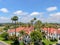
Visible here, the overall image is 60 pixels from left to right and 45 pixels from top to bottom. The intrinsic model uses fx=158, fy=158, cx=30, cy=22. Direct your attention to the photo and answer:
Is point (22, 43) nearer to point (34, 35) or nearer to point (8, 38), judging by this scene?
point (34, 35)

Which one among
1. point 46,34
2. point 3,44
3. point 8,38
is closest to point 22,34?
point 8,38

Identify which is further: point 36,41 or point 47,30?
point 47,30

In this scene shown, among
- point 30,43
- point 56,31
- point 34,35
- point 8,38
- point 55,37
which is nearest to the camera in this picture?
point 34,35

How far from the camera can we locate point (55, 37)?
70000 millimetres

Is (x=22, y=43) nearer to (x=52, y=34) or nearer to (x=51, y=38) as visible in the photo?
(x=51, y=38)

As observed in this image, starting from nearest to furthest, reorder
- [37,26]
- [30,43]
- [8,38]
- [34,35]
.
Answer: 1. [34,35]
2. [30,43]
3. [8,38]
4. [37,26]

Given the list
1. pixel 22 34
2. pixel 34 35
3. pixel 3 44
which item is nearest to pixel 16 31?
pixel 22 34

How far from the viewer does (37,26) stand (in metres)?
81.6

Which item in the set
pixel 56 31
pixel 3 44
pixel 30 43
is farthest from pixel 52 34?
pixel 3 44

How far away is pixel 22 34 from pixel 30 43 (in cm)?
1619

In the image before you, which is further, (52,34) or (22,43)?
(52,34)

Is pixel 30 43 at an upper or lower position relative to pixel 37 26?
lower

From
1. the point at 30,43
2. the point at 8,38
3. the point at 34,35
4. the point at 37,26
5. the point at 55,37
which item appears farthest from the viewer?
the point at 37,26

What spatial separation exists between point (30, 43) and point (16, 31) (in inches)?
1027
